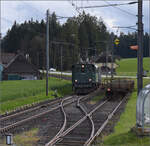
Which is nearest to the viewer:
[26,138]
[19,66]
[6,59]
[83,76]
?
[26,138]

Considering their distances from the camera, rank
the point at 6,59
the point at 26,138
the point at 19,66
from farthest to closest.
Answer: the point at 6,59, the point at 19,66, the point at 26,138

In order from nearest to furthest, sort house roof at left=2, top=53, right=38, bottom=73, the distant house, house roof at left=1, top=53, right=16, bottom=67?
the distant house, house roof at left=2, top=53, right=38, bottom=73, house roof at left=1, top=53, right=16, bottom=67

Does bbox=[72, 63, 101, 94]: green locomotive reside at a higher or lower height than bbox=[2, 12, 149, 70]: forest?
lower

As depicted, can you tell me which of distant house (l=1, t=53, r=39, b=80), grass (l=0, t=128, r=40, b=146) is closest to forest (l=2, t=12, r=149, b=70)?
distant house (l=1, t=53, r=39, b=80)

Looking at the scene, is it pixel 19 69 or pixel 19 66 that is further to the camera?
pixel 19 69

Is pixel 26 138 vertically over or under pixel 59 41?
under

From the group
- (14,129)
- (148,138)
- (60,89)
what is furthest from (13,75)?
(148,138)

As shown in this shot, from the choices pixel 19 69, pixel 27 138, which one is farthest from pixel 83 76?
pixel 19 69

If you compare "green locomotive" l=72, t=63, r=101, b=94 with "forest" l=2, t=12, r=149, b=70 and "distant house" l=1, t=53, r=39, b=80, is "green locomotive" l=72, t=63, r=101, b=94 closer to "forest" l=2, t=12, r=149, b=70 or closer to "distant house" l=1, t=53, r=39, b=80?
"distant house" l=1, t=53, r=39, b=80

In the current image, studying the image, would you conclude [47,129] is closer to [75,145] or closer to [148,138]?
[75,145]

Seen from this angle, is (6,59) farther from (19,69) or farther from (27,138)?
(27,138)

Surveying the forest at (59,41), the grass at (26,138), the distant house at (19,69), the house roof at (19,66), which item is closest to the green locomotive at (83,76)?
the grass at (26,138)

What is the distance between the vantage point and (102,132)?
1350cm

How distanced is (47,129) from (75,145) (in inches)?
127
